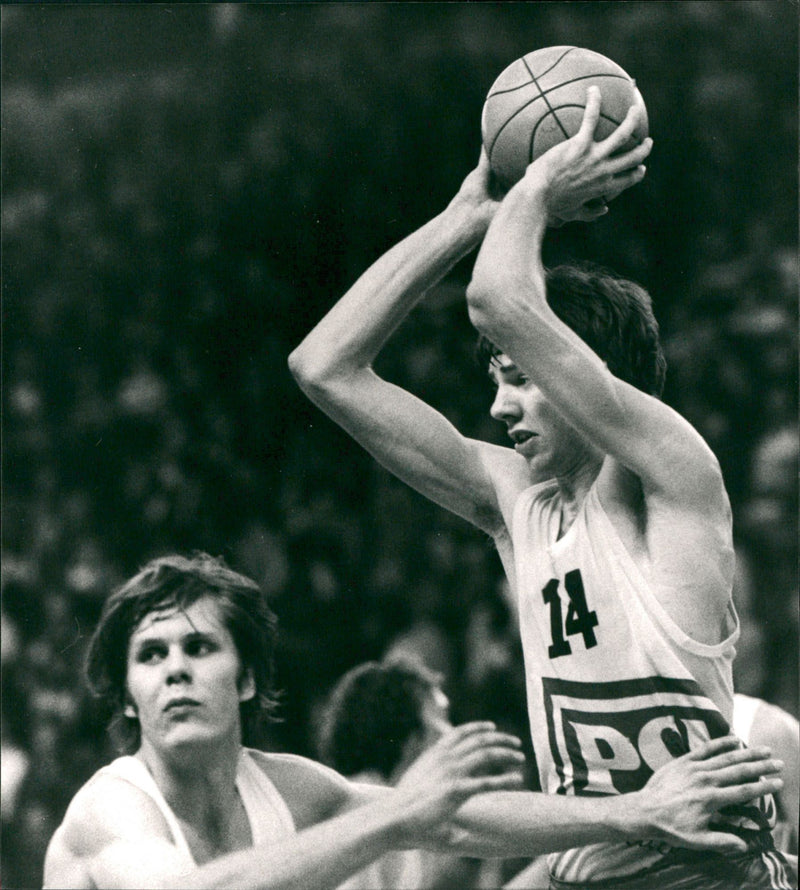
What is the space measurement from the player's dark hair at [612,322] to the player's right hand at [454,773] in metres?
1.05

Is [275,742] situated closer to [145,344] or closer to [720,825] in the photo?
[145,344]

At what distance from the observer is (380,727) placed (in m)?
5.08

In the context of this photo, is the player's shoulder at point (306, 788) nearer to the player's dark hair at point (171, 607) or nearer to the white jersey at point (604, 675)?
the player's dark hair at point (171, 607)

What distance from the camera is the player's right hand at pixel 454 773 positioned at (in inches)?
121

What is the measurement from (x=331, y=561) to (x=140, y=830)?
3.54m

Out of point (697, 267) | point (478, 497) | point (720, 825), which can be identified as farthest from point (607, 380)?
point (697, 267)

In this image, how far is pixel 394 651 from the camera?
22.8 feet

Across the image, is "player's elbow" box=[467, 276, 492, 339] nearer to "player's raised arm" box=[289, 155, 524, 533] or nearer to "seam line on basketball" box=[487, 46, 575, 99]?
"player's raised arm" box=[289, 155, 524, 533]

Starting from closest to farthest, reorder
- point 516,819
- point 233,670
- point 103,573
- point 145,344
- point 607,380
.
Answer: point 607,380
point 516,819
point 233,670
point 103,573
point 145,344

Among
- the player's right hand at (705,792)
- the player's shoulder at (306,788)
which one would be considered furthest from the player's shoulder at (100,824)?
the player's right hand at (705,792)

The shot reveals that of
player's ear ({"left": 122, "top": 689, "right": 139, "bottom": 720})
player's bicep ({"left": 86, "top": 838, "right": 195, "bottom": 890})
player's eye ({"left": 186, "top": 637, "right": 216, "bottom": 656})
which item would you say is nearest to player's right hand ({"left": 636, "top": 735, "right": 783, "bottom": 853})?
player's bicep ({"left": 86, "top": 838, "right": 195, "bottom": 890})

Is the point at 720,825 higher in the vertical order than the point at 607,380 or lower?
lower

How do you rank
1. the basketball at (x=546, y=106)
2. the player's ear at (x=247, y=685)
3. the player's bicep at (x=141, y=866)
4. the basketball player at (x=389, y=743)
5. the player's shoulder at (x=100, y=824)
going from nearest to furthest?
the basketball at (x=546, y=106), the player's bicep at (x=141, y=866), the player's shoulder at (x=100, y=824), the player's ear at (x=247, y=685), the basketball player at (x=389, y=743)

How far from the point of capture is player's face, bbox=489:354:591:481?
361 centimetres
